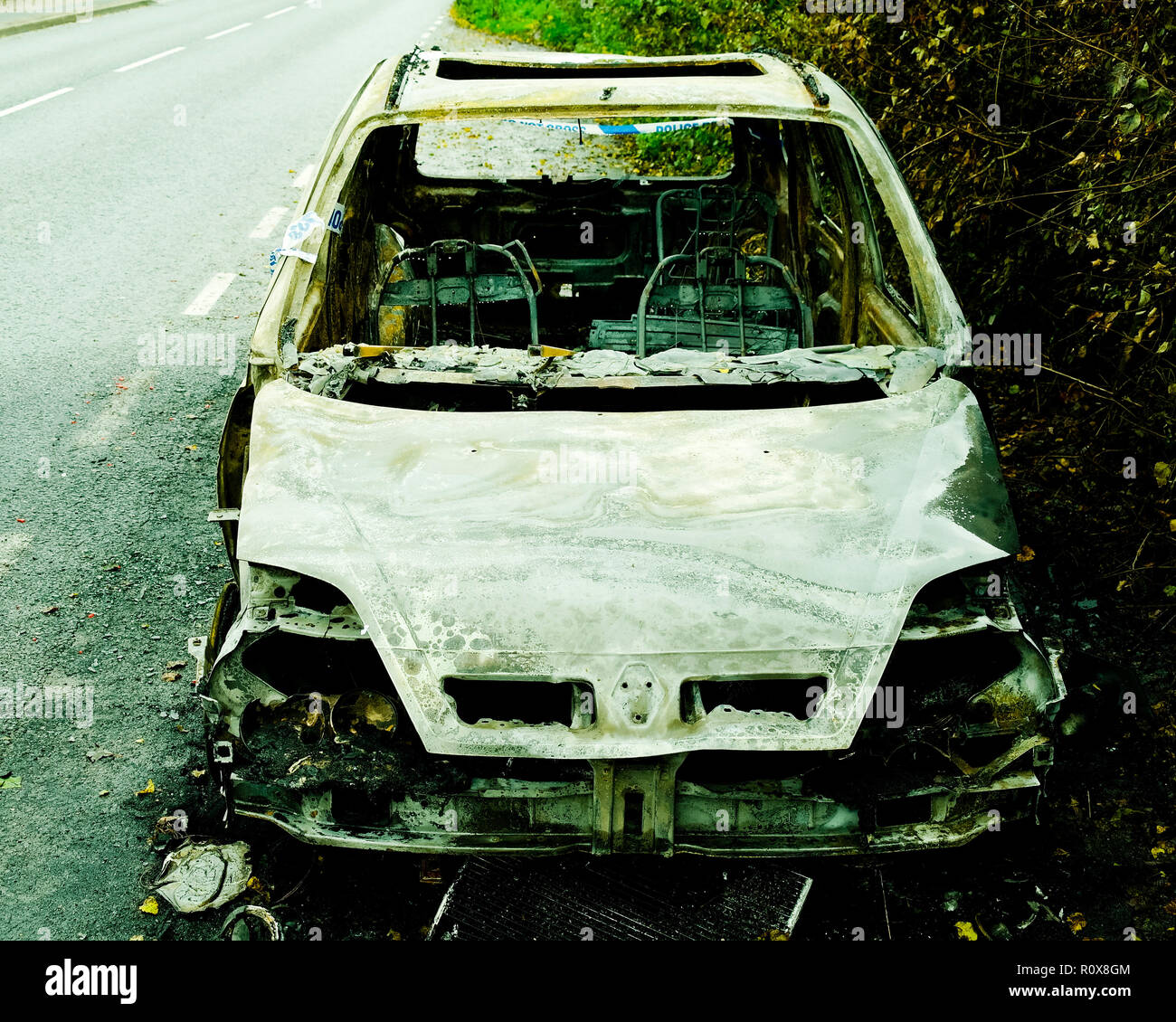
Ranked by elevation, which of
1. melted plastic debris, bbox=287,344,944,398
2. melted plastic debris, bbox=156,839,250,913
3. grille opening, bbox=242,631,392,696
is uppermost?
melted plastic debris, bbox=287,344,944,398

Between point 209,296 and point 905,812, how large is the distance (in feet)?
18.7

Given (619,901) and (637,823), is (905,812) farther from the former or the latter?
(619,901)

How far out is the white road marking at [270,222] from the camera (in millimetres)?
7938

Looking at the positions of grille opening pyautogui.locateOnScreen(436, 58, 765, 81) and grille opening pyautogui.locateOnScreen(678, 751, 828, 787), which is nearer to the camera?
grille opening pyautogui.locateOnScreen(678, 751, 828, 787)

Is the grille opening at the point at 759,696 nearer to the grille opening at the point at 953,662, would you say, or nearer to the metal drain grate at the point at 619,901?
the grille opening at the point at 953,662

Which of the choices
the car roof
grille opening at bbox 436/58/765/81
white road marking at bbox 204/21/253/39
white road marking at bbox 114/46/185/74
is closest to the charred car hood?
the car roof

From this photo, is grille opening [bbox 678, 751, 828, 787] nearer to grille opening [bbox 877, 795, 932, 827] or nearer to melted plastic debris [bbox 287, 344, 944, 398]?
grille opening [bbox 877, 795, 932, 827]

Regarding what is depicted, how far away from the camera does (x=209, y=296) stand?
6.67 m

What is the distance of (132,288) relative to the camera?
6.73 meters

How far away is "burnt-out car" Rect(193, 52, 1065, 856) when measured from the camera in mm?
2311

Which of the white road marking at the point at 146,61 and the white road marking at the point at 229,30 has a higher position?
the white road marking at the point at 229,30

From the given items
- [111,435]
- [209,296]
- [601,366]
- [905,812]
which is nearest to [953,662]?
[905,812]

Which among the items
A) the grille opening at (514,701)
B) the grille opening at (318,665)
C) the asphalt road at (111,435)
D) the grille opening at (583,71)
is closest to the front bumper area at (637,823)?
the grille opening at (514,701)
